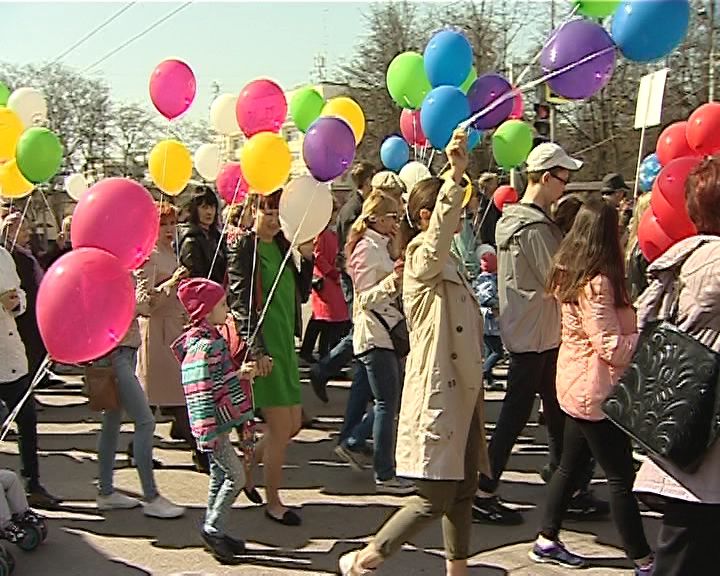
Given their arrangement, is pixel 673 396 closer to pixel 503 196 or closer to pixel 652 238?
pixel 652 238

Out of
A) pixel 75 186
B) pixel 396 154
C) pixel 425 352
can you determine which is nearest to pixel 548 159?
pixel 425 352

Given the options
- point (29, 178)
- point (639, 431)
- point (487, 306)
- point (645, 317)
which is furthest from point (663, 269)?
point (487, 306)

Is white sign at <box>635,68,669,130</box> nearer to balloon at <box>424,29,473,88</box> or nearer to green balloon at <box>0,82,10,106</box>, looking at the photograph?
balloon at <box>424,29,473,88</box>

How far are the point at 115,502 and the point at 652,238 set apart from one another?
331cm

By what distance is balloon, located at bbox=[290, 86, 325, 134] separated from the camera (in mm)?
7055

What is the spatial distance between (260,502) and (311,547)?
0.74m

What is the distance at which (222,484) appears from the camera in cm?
439

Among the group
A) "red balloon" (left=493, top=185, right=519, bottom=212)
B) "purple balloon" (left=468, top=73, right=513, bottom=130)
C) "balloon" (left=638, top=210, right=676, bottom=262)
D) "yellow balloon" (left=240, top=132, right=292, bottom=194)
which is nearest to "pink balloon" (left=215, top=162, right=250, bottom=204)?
"yellow balloon" (left=240, top=132, right=292, bottom=194)

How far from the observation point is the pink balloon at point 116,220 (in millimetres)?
3768

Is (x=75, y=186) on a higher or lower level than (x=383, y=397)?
higher

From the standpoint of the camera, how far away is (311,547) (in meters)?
4.54

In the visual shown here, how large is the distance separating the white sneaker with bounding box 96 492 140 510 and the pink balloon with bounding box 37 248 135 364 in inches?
72.1

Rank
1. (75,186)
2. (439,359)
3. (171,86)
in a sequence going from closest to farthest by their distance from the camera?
(439,359), (171,86), (75,186)

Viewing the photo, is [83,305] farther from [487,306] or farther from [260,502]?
[487,306]
